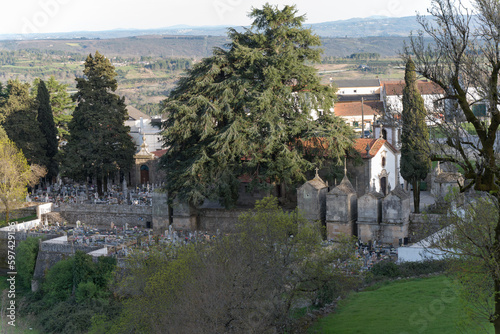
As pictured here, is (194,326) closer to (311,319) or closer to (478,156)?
(311,319)

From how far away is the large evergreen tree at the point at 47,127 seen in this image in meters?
48.5

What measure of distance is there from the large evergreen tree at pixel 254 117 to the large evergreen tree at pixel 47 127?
15.2 meters

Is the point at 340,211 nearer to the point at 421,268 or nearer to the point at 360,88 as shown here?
the point at 421,268

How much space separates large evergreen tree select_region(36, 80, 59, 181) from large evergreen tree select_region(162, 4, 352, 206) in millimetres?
15200

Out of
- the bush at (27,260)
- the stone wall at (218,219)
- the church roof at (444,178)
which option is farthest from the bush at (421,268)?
the bush at (27,260)

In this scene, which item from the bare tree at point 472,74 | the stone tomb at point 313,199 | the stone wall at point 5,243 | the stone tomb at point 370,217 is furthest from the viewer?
the stone wall at point 5,243

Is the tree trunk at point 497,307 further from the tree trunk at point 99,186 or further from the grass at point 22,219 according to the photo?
the tree trunk at point 99,186

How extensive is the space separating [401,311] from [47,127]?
112 feet

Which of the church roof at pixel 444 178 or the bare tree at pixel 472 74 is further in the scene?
the church roof at pixel 444 178

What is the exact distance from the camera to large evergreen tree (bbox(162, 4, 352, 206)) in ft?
113

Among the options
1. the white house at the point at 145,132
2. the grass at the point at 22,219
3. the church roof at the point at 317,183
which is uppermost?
the white house at the point at 145,132

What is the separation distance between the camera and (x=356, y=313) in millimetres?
23297

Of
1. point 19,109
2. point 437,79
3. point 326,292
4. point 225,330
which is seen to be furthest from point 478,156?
point 19,109

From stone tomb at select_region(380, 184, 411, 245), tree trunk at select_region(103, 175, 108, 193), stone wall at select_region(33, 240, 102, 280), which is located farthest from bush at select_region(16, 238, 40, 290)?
stone tomb at select_region(380, 184, 411, 245)
